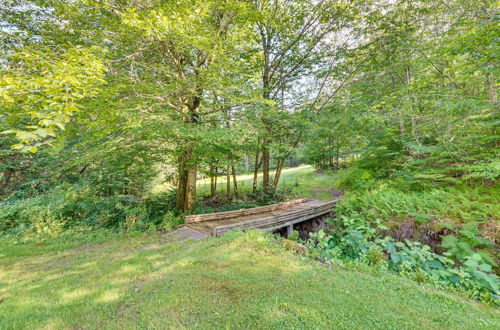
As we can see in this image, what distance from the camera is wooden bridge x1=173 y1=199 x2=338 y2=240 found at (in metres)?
5.89

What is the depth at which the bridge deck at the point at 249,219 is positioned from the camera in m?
6.13

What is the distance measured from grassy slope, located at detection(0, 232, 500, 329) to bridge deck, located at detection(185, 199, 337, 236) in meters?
1.87

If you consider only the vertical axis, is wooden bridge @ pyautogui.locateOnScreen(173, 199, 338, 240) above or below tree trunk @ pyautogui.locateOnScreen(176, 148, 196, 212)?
below

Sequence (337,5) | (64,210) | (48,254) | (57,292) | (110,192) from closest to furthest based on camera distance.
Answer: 1. (57,292)
2. (48,254)
3. (64,210)
4. (337,5)
5. (110,192)

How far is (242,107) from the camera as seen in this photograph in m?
7.51

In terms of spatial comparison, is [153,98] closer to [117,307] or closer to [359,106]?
[117,307]

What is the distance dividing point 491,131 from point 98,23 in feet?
41.2

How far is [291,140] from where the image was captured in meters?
10.4

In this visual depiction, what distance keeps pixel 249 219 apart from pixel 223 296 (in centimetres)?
464

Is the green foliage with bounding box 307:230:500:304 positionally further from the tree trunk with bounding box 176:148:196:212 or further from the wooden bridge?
the tree trunk with bounding box 176:148:196:212

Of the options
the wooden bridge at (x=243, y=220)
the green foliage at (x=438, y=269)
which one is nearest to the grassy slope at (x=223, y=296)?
the green foliage at (x=438, y=269)

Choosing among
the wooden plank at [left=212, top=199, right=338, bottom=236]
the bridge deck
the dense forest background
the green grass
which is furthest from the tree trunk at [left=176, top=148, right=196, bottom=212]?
the green grass

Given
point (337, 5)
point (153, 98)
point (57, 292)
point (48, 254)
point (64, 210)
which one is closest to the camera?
point (57, 292)

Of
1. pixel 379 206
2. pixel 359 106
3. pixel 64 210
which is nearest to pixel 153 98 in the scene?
pixel 64 210
